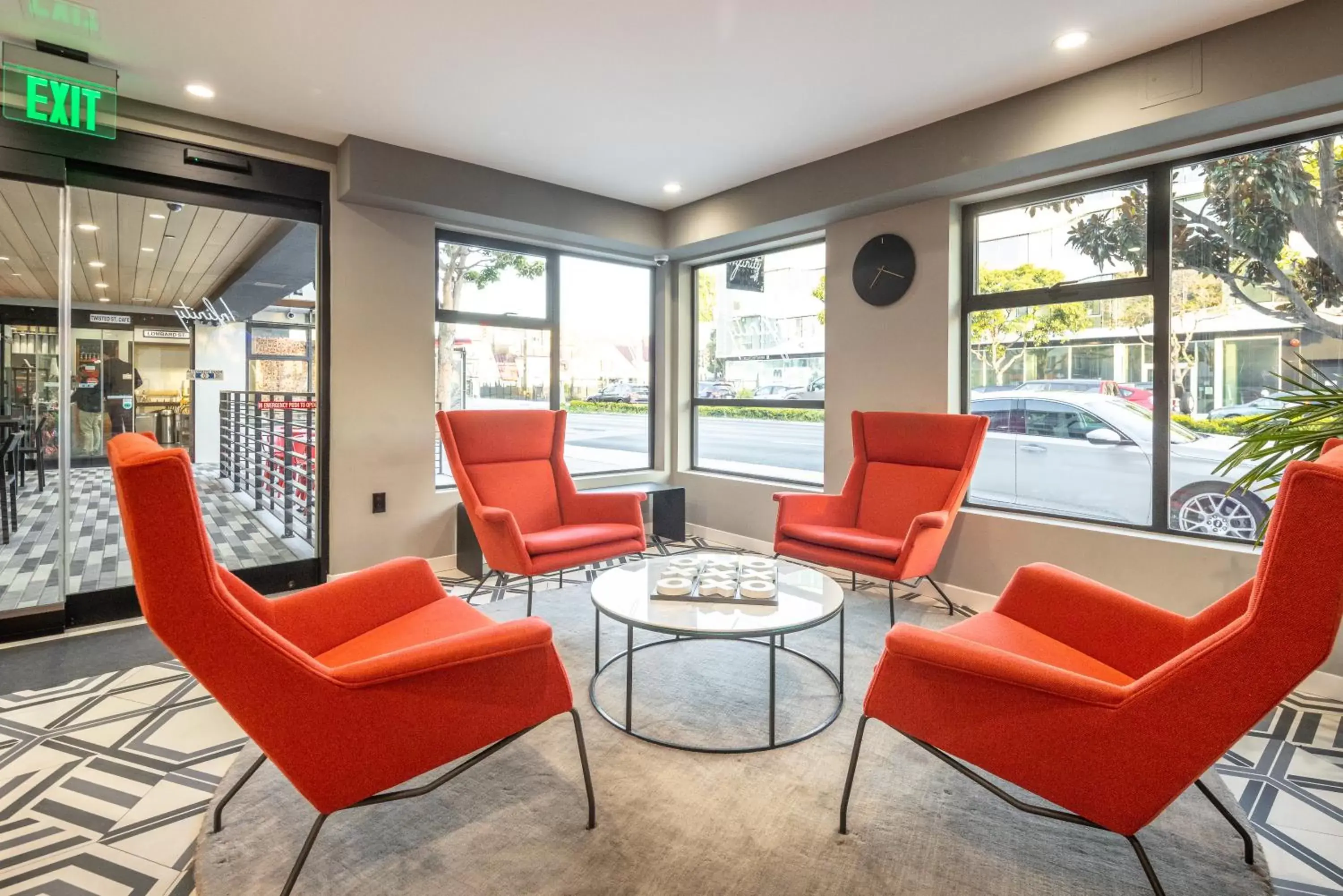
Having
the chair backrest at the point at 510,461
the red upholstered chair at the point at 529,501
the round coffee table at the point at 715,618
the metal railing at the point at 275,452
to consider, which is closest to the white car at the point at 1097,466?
the round coffee table at the point at 715,618

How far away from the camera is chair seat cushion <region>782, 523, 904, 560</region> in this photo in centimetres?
330

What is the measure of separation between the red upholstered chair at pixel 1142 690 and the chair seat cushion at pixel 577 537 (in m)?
1.98

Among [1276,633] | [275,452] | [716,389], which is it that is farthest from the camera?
[716,389]

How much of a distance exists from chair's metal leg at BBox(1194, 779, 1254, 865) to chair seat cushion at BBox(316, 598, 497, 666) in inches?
76.6

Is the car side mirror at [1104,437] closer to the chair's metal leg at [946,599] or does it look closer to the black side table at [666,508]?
the chair's metal leg at [946,599]

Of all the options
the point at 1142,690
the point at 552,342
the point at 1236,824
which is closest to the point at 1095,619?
the point at 1236,824

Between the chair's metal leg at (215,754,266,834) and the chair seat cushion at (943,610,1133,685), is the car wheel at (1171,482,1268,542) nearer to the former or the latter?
the chair seat cushion at (943,610,1133,685)

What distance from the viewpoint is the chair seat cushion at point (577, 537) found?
3383 mm

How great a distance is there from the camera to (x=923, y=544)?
3271 millimetres

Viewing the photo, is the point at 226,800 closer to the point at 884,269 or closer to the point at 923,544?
the point at 923,544

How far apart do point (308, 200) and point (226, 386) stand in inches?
46.4

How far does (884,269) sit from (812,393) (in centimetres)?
107

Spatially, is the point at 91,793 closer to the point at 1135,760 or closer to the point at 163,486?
the point at 163,486

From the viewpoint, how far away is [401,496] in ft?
14.1
